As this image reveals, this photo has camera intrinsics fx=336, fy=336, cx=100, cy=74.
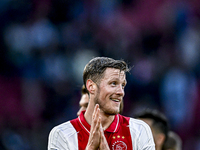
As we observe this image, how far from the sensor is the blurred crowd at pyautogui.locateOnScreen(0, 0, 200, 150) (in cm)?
867

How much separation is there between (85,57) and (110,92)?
6.04m

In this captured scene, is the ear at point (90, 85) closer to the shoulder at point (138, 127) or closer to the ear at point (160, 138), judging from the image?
the shoulder at point (138, 127)

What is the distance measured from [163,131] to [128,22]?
16.5 ft

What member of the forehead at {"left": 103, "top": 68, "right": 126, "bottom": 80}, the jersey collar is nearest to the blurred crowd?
the jersey collar

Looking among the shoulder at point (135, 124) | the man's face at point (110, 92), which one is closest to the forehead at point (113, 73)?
the man's face at point (110, 92)

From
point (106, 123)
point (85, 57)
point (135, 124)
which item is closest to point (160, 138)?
point (135, 124)

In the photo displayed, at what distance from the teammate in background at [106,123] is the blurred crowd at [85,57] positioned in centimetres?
534

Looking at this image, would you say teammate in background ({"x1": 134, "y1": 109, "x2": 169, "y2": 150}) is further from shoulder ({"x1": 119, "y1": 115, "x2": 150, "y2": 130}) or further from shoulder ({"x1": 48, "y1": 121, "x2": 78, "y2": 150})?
shoulder ({"x1": 48, "y1": 121, "x2": 78, "y2": 150})

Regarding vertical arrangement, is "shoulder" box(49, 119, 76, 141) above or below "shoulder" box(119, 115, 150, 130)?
below

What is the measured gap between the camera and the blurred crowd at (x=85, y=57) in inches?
341

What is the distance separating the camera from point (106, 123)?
329cm

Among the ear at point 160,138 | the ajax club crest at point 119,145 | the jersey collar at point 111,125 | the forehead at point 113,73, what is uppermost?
the forehead at point 113,73

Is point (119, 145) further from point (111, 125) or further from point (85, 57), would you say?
point (85, 57)

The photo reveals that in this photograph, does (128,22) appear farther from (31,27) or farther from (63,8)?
(31,27)
